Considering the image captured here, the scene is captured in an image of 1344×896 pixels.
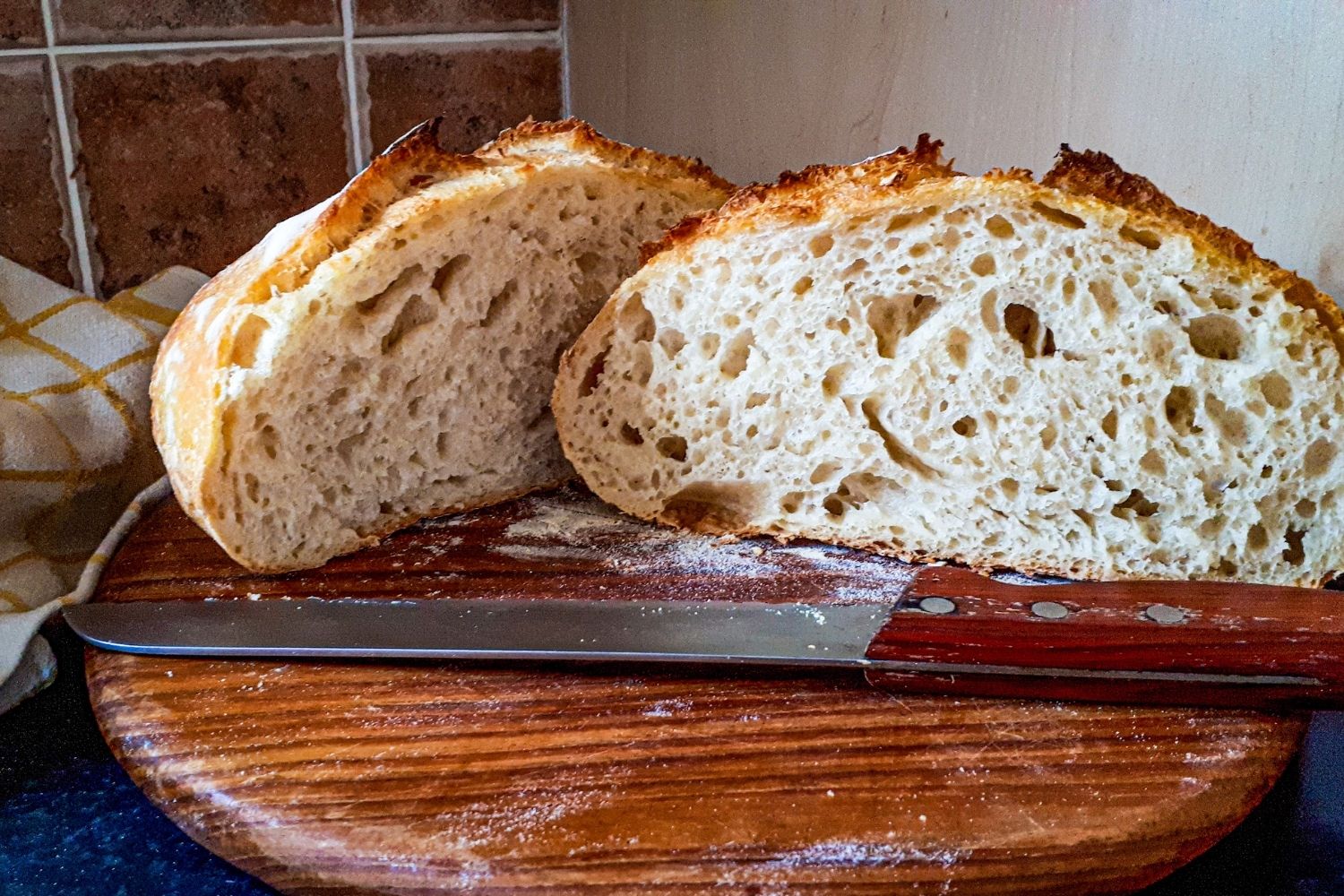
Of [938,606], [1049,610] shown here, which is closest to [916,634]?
[938,606]

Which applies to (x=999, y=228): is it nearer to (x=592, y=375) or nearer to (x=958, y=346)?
(x=958, y=346)

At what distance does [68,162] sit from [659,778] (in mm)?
1726

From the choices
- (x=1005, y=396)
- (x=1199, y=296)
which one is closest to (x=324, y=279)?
(x=1005, y=396)

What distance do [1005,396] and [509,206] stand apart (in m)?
0.74

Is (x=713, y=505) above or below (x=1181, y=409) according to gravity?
below

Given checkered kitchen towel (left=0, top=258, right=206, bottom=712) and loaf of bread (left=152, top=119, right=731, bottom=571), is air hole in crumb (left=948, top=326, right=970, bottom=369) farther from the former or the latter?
checkered kitchen towel (left=0, top=258, right=206, bottom=712)

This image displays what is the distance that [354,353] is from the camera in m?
1.67

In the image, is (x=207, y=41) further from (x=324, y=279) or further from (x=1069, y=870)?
(x=1069, y=870)

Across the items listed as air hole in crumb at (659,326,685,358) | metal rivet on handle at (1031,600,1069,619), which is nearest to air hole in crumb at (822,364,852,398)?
air hole in crumb at (659,326,685,358)

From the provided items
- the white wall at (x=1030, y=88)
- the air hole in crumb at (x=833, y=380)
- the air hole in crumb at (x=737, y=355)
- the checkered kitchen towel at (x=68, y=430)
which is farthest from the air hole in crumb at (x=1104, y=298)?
the checkered kitchen towel at (x=68, y=430)

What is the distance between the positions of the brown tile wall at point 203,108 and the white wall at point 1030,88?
39cm

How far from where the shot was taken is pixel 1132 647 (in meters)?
1.30

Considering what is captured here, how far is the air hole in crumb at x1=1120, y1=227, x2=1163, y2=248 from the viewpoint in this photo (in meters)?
1.47

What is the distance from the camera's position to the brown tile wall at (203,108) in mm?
2199
